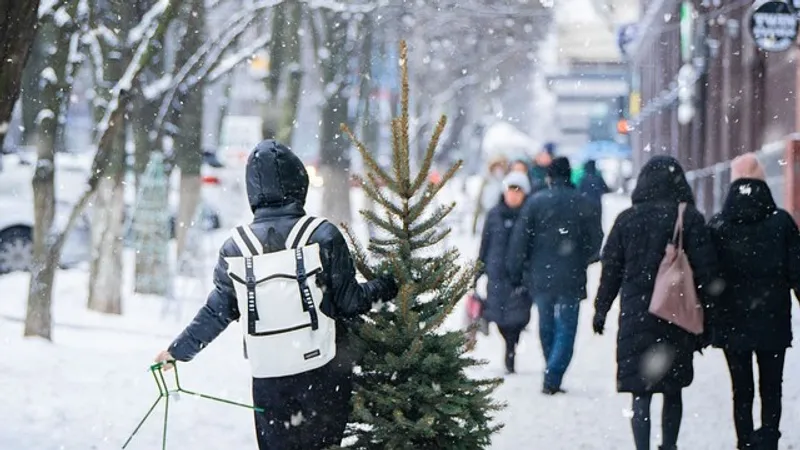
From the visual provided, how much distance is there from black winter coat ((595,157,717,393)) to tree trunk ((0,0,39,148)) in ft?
11.8

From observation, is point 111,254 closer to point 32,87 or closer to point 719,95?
point 32,87

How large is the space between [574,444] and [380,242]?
3.52 metres

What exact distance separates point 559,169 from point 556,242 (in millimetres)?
618

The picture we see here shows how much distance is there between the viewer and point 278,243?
5070mm

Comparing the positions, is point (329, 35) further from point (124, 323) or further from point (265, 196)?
point (265, 196)

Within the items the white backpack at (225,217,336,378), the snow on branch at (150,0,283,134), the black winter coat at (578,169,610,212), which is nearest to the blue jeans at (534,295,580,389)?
the white backpack at (225,217,336,378)

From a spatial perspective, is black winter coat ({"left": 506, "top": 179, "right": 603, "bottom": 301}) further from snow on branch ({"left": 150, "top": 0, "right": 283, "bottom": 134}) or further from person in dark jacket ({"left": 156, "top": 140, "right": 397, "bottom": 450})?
snow on branch ({"left": 150, "top": 0, "right": 283, "bottom": 134})

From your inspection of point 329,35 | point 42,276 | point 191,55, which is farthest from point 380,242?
point 329,35

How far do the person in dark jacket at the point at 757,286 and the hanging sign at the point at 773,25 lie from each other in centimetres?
806

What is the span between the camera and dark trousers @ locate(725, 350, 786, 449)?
23.7 feet

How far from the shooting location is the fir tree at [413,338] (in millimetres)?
5168

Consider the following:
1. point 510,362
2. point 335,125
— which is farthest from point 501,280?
point 335,125

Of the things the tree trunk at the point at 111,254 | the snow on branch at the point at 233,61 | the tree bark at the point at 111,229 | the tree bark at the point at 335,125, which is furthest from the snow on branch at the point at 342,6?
the tree trunk at the point at 111,254

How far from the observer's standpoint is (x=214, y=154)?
1168 inches
